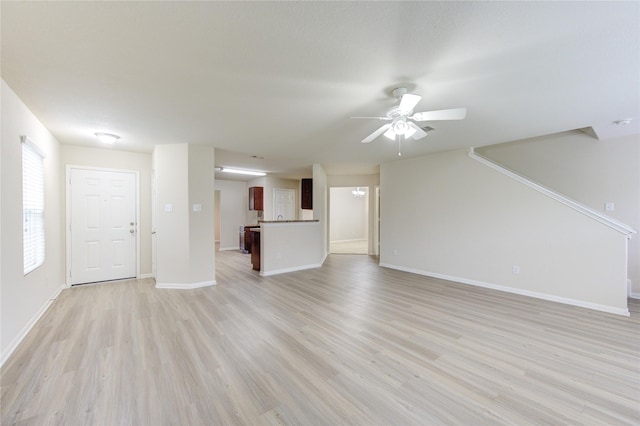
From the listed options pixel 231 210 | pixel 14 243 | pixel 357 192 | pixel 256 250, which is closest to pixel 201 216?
pixel 256 250

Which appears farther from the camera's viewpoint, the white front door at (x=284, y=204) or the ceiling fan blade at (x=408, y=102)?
the white front door at (x=284, y=204)

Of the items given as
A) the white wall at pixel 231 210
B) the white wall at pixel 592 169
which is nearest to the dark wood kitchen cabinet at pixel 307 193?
the white wall at pixel 231 210

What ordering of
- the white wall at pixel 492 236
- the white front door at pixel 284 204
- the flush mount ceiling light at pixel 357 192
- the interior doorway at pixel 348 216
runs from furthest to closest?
the flush mount ceiling light at pixel 357 192 → the interior doorway at pixel 348 216 → the white front door at pixel 284 204 → the white wall at pixel 492 236

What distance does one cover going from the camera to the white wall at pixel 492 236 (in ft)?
11.2

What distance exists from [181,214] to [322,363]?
343 cm

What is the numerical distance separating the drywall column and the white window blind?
1354 mm

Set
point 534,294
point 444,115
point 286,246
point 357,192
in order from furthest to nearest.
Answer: point 357,192, point 286,246, point 534,294, point 444,115

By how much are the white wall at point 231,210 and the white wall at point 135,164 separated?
3670mm

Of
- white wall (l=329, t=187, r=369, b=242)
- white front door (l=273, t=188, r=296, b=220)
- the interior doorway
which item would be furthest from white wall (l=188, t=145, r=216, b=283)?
white wall (l=329, t=187, r=369, b=242)

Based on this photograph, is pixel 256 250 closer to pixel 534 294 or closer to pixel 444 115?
pixel 444 115

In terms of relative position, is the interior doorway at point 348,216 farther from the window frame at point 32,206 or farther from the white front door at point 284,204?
the window frame at point 32,206

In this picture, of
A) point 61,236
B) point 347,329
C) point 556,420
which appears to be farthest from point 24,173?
point 556,420

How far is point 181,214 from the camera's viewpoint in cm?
421

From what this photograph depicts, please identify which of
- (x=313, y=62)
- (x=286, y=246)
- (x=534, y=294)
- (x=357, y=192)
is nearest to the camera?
(x=313, y=62)
